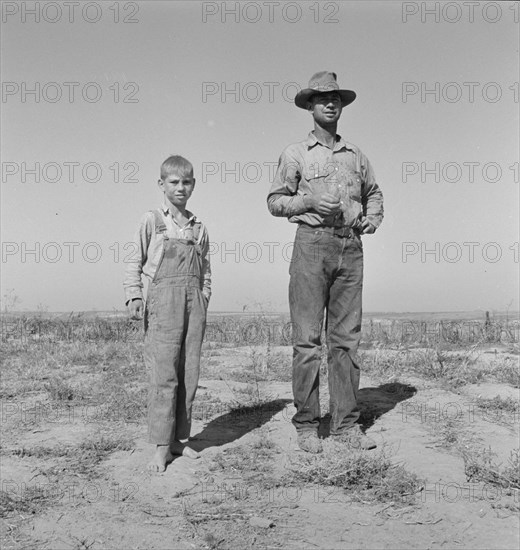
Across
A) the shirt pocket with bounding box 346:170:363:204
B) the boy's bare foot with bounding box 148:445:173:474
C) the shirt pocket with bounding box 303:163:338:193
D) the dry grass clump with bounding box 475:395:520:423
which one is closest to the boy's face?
the shirt pocket with bounding box 303:163:338:193

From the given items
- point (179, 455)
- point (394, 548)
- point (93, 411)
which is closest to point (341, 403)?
point (179, 455)

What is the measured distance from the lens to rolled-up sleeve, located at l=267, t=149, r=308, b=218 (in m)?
4.17

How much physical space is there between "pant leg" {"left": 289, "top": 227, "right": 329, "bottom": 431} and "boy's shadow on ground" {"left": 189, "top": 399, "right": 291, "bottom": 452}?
64cm

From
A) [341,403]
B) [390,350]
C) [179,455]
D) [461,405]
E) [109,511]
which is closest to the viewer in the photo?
[109,511]

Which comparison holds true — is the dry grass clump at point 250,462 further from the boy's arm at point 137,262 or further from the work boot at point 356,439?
the boy's arm at point 137,262

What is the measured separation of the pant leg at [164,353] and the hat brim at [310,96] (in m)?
1.61

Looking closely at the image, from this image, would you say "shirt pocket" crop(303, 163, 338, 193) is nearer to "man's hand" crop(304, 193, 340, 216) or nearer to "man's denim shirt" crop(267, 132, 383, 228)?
"man's denim shirt" crop(267, 132, 383, 228)

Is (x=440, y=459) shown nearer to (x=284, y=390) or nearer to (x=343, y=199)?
(x=343, y=199)

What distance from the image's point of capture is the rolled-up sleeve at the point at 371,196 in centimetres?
436

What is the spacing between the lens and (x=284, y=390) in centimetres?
612

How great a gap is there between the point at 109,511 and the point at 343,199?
247 cm

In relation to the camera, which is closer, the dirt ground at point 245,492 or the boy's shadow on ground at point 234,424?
the dirt ground at point 245,492

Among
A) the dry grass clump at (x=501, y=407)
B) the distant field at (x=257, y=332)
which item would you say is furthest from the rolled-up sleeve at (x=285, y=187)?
the distant field at (x=257, y=332)

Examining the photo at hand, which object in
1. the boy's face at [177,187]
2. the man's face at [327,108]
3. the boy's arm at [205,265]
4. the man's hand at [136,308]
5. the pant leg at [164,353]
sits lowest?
the pant leg at [164,353]
